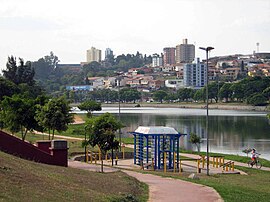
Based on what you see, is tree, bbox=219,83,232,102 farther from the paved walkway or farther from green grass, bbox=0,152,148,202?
green grass, bbox=0,152,148,202

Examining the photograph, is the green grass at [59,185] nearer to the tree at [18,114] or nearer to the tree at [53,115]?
the tree at [53,115]

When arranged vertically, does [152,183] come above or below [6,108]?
below

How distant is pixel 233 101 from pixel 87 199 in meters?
144

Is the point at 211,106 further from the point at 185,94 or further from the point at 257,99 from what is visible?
the point at 185,94

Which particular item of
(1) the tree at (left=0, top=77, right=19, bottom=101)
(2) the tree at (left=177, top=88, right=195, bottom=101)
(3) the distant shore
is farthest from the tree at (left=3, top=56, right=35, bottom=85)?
(2) the tree at (left=177, top=88, right=195, bottom=101)

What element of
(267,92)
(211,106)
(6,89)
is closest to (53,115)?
(6,89)

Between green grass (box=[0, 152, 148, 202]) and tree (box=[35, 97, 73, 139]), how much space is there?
16507 mm

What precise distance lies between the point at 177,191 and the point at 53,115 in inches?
753

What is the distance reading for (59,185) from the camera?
15852mm

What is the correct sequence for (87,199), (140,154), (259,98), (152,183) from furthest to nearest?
(259,98) < (140,154) < (152,183) < (87,199)

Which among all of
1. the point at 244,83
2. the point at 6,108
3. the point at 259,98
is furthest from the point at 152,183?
the point at 244,83

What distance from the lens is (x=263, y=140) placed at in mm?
55188

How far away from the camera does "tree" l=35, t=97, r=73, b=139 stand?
36656 mm

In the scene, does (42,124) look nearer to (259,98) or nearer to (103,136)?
(103,136)
